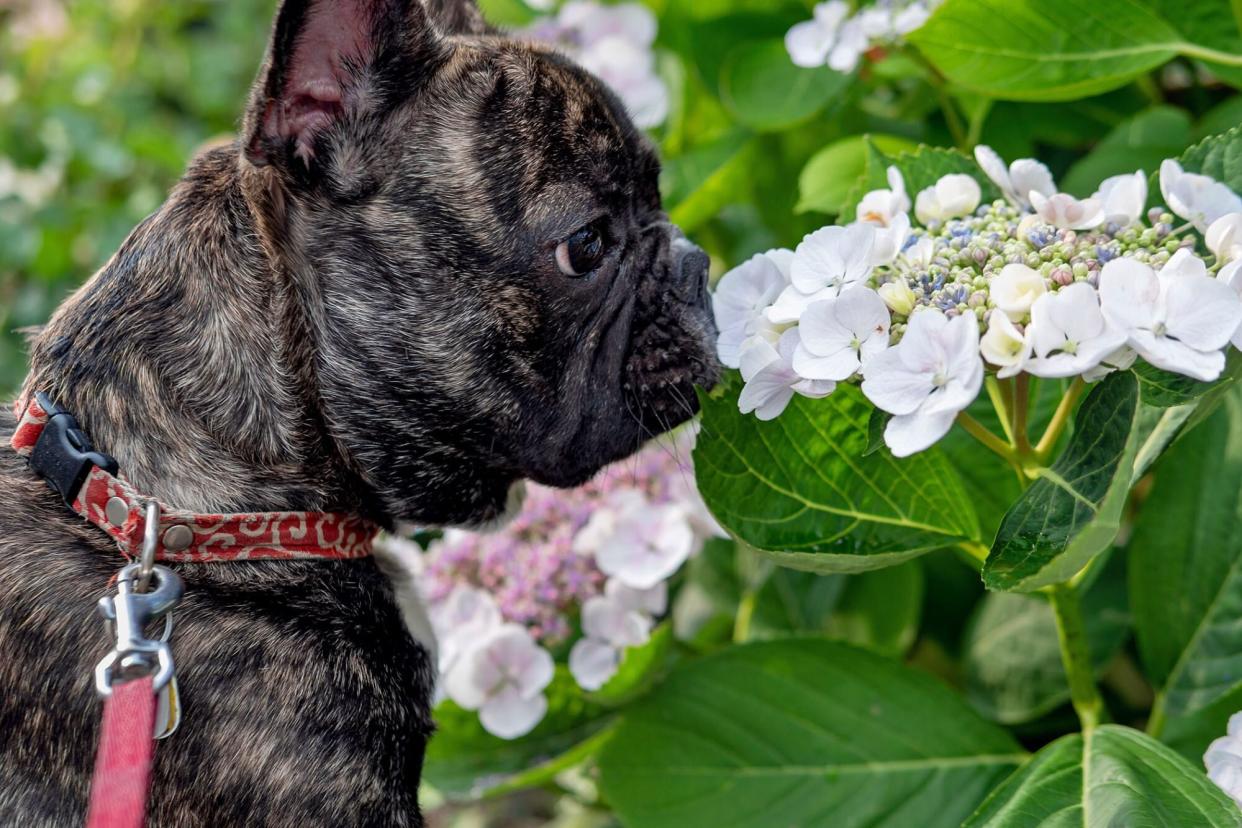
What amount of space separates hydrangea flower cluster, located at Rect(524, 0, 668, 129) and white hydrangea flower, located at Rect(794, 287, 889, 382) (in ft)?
3.78

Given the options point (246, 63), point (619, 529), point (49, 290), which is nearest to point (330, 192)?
point (619, 529)

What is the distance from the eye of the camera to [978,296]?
1.12 metres

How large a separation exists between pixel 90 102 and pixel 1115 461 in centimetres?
361

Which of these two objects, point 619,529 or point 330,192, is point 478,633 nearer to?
point 619,529

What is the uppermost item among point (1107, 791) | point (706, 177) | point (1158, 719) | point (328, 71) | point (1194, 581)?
point (328, 71)

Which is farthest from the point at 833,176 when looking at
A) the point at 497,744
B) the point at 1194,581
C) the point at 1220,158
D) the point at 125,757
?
the point at 125,757

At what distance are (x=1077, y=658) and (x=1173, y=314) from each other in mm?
614

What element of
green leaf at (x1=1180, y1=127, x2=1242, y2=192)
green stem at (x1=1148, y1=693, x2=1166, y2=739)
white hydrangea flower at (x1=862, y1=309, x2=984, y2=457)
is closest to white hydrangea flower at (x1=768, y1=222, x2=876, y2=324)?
white hydrangea flower at (x1=862, y1=309, x2=984, y2=457)

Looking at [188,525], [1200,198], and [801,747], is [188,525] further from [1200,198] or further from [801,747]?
[1200,198]

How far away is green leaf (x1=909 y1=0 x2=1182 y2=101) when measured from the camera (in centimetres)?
159

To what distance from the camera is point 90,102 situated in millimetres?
3760

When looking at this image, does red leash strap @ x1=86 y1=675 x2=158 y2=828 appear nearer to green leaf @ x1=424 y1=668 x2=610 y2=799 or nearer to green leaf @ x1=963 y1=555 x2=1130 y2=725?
green leaf @ x1=424 y1=668 x2=610 y2=799

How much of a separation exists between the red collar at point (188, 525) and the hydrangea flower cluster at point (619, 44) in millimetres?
1097

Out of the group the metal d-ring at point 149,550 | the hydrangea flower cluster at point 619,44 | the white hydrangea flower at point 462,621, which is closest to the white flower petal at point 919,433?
the metal d-ring at point 149,550
